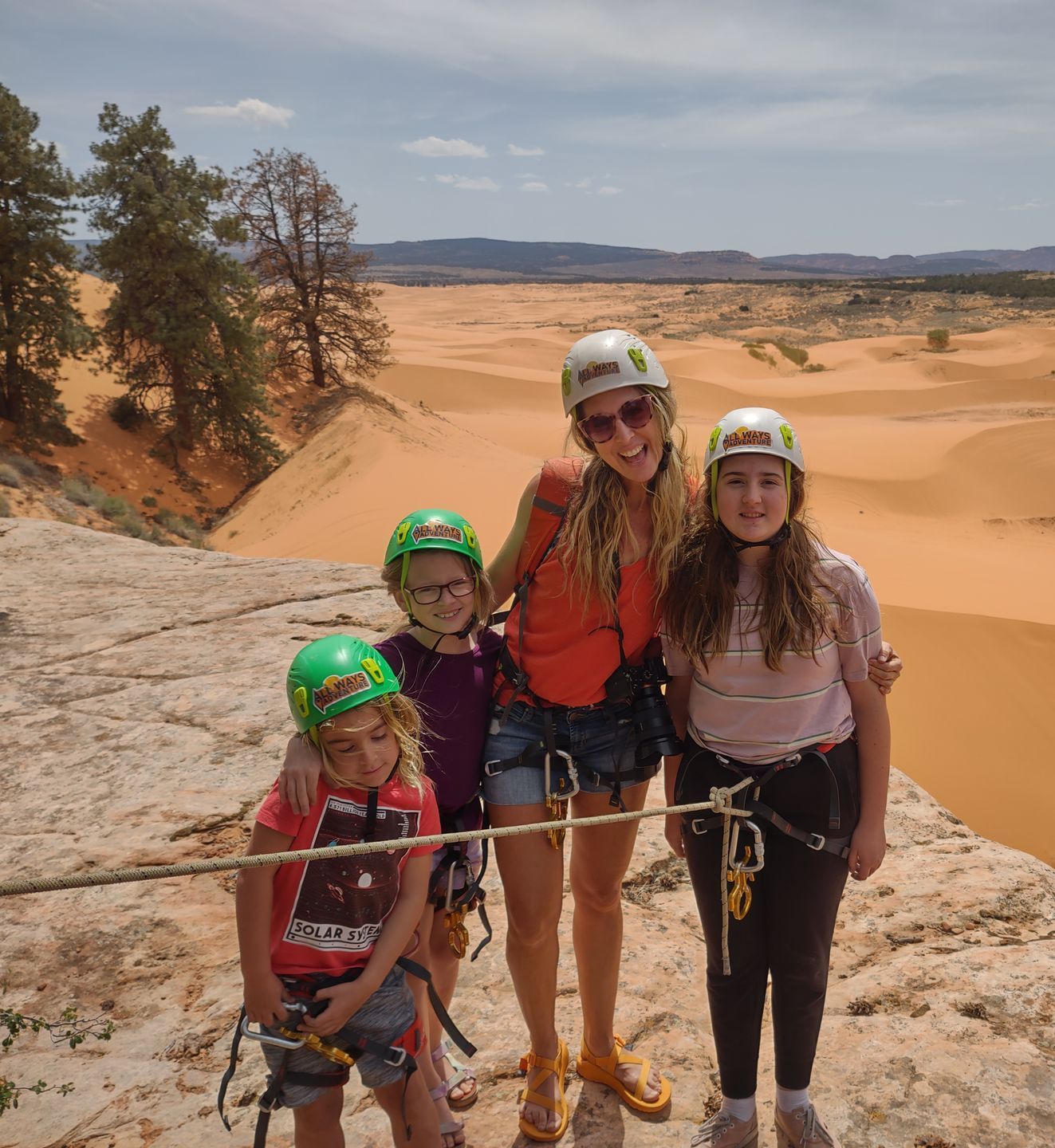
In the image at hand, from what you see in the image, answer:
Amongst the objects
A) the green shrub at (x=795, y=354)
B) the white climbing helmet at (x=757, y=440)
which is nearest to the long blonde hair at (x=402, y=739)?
the white climbing helmet at (x=757, y=440)

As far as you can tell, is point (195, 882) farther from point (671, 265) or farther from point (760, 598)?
point (671, 265)

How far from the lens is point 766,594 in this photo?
6.91ft

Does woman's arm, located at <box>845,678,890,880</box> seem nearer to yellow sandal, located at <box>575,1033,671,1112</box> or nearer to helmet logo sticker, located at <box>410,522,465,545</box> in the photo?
yellow sandal, located at <box>575,1033,671,1112</box>

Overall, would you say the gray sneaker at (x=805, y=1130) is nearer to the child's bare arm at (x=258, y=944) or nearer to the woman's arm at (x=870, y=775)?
the woman's arm at (x=870, y=775)

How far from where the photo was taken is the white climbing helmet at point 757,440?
83.0 inches

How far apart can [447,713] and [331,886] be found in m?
0.53

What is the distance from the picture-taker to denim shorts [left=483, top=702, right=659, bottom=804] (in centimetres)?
225

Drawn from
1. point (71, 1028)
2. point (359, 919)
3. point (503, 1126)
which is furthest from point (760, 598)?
point (71, 1028)

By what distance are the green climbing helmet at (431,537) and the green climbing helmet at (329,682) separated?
358mm

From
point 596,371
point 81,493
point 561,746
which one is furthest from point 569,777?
point 81,493

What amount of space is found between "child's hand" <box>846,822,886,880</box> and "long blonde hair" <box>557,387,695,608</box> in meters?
0.79

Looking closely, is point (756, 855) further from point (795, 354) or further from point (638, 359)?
point (795, 354)

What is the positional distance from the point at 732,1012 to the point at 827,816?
0.58 meters

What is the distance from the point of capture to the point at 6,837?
10.9 feet
